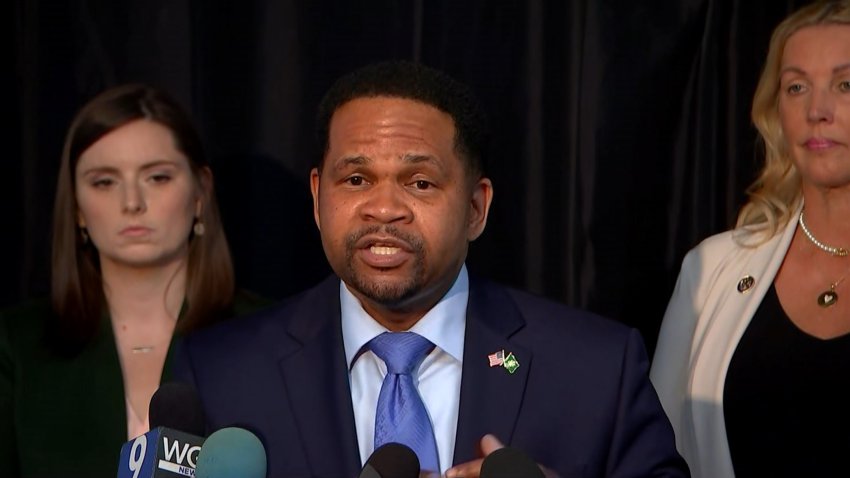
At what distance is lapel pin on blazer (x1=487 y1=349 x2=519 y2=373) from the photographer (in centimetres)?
214

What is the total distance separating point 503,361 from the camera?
2.14 metres

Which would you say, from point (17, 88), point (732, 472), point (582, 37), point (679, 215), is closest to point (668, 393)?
point (732, 472)

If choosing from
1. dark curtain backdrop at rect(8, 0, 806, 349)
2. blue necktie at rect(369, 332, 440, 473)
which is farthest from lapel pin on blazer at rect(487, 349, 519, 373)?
dark curtain backdrop at rect(8, 0, 806, 349)

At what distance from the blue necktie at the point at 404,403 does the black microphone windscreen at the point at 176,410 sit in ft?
1.30

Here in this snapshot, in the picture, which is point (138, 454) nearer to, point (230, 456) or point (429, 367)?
point (230, 456)

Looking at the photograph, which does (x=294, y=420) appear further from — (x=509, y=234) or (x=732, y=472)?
(x=509, y=234)

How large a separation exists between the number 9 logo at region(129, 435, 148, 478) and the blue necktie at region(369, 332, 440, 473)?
19.1 inches

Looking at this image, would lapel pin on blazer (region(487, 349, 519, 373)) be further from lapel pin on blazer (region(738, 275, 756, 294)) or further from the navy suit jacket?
lapel pin on blazer (region(738, 275, 756, 294))

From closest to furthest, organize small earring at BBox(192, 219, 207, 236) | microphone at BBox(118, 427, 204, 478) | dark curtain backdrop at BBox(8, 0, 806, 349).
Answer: microphone at BBox(118, 427, 204, 478) → small earring at BBox(192, 219, 207, 236) → dark curtain backdrop at BBox(8, 0, 806, 349)

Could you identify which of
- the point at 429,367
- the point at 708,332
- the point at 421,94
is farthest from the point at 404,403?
the point at 708,332

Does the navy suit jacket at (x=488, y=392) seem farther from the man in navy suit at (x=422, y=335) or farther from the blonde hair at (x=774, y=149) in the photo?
the blonde hair at (x=774, y=149)

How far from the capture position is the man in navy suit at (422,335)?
81.0 inches

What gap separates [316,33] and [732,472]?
1448 mm

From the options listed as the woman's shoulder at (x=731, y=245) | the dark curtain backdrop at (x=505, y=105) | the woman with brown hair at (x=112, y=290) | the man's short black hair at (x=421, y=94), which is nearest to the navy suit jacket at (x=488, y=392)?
the man's short black hair at (x=421, y=94)
